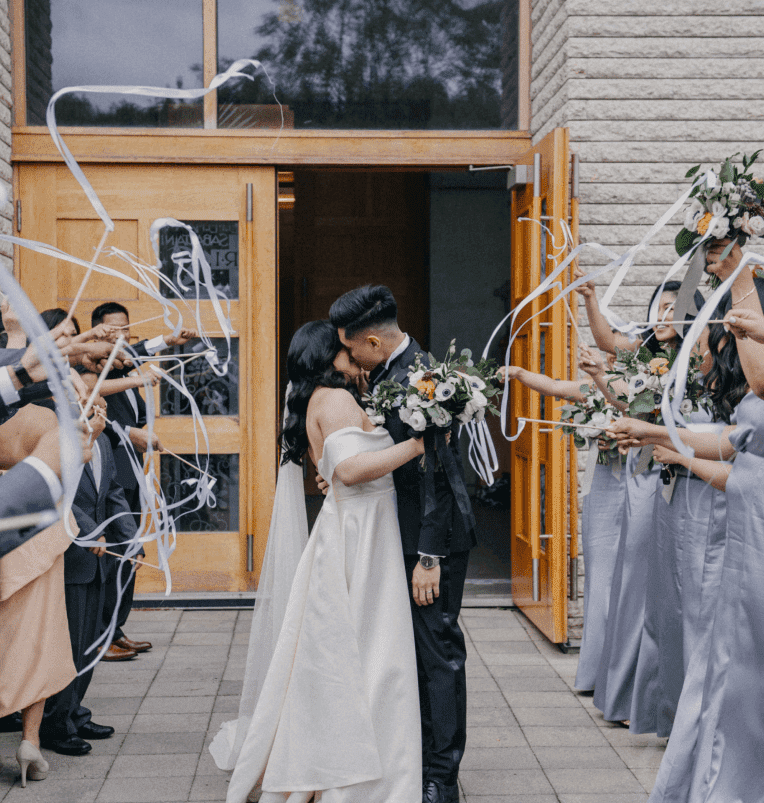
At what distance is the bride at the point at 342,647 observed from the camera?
3.08m

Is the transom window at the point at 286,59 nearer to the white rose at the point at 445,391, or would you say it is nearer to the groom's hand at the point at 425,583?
the white rose at the point at 445,391

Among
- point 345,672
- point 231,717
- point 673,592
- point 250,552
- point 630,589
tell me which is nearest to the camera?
point 345,672

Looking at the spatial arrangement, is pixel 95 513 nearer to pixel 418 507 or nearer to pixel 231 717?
pixel 231 717

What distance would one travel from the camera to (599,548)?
14.6 feet

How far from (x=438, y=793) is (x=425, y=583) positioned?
2.49 feet

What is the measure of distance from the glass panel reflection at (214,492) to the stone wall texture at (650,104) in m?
2.53

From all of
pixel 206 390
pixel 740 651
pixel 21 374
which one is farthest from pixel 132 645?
pixel 740 651

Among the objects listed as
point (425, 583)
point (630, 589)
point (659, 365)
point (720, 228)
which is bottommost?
point (630, 589)

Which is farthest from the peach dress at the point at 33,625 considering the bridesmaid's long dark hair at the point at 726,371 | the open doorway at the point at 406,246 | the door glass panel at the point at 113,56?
the open doorway at the point at 406,246

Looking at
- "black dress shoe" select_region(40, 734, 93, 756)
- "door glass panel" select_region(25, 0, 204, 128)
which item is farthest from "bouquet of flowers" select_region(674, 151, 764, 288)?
"door glass panel" select_region(25, 0, 204, 128)

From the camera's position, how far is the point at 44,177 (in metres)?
5.95

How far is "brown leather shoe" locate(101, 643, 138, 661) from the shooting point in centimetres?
510

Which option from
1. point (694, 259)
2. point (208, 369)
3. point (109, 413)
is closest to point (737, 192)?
point (694, 259)

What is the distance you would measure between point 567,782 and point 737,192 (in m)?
2.28
